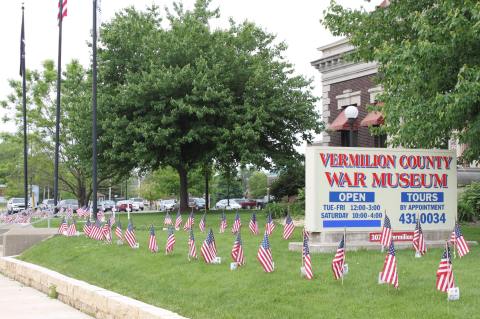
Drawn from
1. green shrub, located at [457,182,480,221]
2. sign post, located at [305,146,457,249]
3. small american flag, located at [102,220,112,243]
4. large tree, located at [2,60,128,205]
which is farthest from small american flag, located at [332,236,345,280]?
large tree, located at [2,60,128,205]

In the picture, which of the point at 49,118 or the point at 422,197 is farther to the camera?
the point at 49,118

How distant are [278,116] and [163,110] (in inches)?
223

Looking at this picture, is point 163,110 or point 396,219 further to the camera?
point 163,110

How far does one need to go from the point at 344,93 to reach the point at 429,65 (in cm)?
1879

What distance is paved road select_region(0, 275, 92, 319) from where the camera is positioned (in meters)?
11.5

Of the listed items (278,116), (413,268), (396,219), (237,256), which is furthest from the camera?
(278,116)

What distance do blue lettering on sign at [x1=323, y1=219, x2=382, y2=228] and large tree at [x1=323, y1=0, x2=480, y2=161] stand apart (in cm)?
233

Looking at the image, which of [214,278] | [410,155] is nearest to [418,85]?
[410,155]

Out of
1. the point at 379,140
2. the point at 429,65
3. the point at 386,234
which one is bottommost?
the point at 386,234

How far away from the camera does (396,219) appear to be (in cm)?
1417

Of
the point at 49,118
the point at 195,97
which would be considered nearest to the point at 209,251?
the point at 195,97

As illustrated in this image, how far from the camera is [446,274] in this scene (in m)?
8.24

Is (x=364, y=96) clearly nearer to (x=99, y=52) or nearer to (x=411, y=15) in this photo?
(x=99, y=52)

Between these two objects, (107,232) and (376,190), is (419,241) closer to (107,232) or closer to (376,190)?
(376,190)
